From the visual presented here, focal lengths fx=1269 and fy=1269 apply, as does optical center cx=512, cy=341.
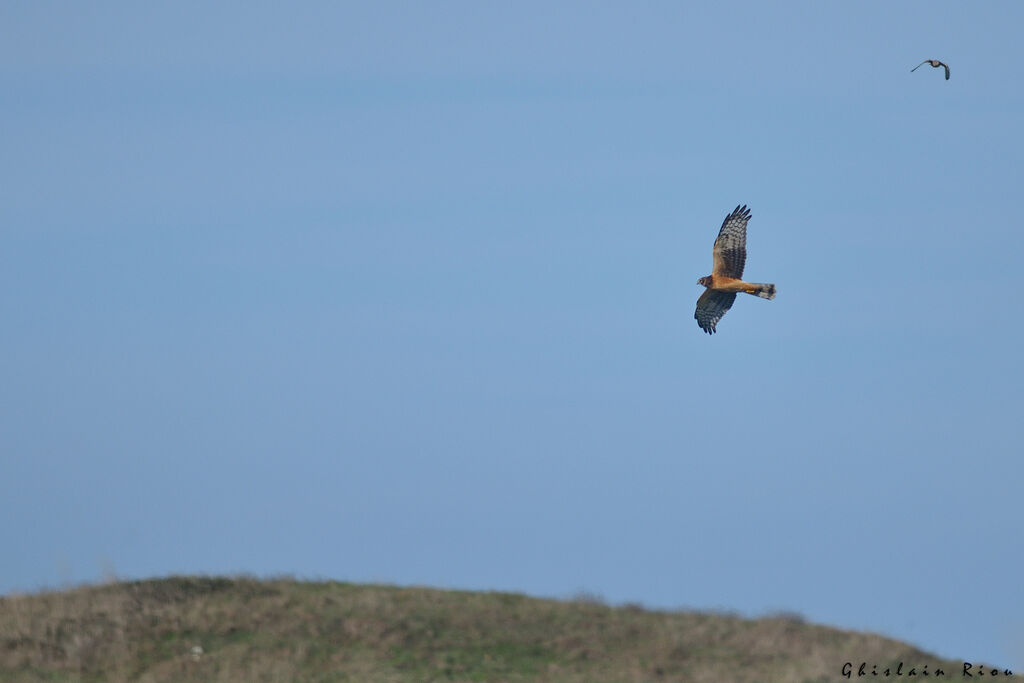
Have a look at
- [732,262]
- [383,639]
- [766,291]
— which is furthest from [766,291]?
[383,639]

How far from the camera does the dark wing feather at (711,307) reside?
111ft

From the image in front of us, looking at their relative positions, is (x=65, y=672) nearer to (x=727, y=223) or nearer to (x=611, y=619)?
(x=611, y=619)

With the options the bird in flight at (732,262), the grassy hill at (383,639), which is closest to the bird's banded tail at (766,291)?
the bird in flight at (732,262)

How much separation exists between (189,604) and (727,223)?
1681 centimetres

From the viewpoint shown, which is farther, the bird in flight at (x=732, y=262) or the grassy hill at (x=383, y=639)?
the bird in flight at (x=732, y=262)

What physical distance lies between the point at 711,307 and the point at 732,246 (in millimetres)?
1782

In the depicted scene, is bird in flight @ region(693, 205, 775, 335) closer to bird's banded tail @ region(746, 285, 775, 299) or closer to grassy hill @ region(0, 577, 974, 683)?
bird's banded tail @ region(746, 285, 775, 299)

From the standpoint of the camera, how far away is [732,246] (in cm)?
3331

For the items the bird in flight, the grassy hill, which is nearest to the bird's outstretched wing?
the bird in flight

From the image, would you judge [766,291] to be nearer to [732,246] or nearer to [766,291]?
[766,291]

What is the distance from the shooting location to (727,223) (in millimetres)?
33375

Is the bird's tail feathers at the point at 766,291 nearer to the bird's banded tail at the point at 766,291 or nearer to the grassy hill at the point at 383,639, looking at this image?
the bird's banded tail at the point at 766,291

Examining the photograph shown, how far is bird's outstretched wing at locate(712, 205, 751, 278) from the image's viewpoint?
1310 inches

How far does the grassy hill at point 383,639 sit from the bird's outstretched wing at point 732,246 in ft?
35.5
